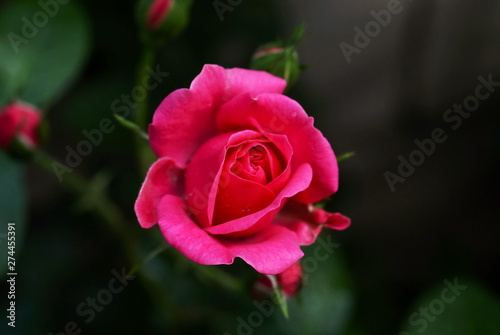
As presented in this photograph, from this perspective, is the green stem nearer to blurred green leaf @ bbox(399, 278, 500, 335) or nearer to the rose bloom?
the rose bloom

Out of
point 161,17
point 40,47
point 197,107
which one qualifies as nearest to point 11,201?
point 40,47

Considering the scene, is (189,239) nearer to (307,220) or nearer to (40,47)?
(307,220)

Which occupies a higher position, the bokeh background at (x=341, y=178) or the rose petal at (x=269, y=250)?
the rose petal at (x=269, y=250)

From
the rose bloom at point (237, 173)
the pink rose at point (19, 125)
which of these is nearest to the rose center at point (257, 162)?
the rose bloom at point (237, 173)

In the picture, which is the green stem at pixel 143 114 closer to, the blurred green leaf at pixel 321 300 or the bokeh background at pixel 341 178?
the bokeh background at pixel 341 178

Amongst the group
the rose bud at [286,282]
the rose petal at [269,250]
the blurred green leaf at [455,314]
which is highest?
the rose petal at [269,250]

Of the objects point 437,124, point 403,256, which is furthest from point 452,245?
point 437,124

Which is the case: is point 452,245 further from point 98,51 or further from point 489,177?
point 98,51
